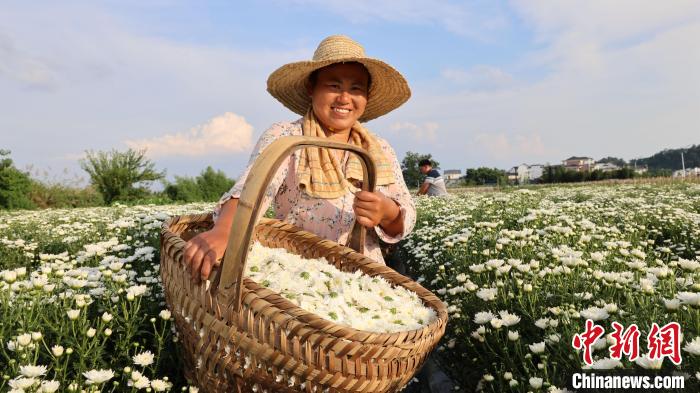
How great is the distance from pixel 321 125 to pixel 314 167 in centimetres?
31

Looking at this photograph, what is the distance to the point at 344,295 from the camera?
84.4 inches

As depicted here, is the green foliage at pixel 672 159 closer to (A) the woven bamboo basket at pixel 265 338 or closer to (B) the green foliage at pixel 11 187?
(B) the green foliage at pixel 11 187

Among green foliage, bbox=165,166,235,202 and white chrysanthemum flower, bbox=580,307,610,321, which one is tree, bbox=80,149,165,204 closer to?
green foliage, bbox=165,166,235,202

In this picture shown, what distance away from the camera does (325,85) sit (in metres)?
3.17

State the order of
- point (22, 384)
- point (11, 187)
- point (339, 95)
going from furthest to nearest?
point (11, 187) → point (339, 95) → point (22, 384)

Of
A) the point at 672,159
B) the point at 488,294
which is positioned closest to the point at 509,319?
the point at 488,294

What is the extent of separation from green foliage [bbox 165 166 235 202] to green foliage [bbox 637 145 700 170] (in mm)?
140809

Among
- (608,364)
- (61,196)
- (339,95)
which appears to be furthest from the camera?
(61,196)

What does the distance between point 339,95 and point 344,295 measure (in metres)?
1.50

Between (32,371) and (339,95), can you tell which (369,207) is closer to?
(339,95)

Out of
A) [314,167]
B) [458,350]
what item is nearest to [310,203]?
[314,167]

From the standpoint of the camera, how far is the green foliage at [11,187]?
2553 centimetres

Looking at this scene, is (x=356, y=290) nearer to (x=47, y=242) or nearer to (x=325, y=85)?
(x=325, y=85)

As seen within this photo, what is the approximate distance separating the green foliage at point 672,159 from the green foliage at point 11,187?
154m
